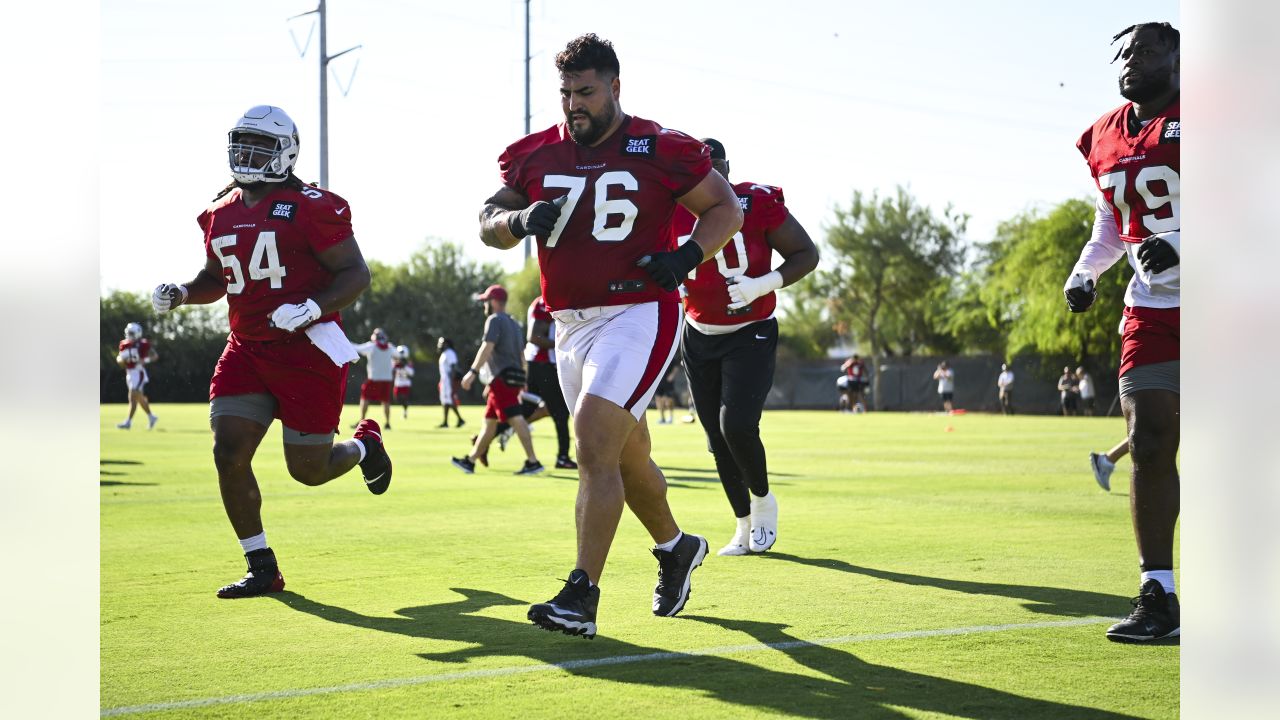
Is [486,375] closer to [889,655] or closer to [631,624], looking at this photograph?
[631,624]

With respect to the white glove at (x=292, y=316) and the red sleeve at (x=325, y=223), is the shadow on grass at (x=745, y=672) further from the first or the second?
the red sleeve at (x=325, y=223)

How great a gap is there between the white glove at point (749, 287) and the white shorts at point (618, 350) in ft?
5.16

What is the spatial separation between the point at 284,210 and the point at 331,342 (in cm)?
71

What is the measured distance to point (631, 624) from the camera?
549 cm

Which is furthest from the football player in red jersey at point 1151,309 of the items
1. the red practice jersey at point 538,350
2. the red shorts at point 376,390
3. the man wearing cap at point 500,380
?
the red shorts at point 376,390

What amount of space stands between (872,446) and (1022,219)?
48.3 meters

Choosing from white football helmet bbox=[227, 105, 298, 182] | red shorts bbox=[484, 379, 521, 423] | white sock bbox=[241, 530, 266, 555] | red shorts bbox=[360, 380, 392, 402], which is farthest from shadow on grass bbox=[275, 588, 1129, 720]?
red shorts bbox=[360, 380, 392, 402]

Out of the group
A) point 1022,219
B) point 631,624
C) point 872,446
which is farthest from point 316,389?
point 1022,219

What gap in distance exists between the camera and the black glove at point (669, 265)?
509cm

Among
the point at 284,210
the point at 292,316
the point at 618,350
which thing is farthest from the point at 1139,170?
the point at 284,210
